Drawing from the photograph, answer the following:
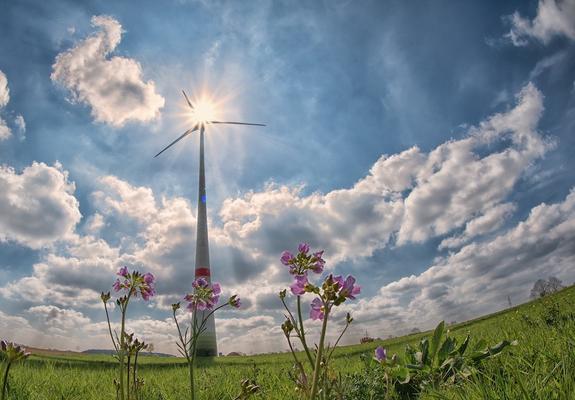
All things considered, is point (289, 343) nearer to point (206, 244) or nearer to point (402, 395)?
point (402, 395)

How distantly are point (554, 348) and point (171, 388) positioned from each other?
497 centimetres

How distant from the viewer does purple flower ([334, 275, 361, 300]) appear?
7.43 ft

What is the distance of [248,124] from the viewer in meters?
50.7

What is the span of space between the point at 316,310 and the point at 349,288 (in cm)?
52

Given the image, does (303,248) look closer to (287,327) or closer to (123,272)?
(287,327)

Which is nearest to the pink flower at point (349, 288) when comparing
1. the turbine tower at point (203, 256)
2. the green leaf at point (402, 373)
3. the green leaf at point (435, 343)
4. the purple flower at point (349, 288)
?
the purple flower at point (349, 288)

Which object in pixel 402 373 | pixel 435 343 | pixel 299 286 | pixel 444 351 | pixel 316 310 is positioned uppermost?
pixel 299 286

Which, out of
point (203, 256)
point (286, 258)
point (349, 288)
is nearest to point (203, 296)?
point (286, 258)

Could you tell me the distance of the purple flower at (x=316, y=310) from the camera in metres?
2.63

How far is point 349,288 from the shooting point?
227cm

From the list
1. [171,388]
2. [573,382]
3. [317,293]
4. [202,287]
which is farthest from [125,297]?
[573,382]

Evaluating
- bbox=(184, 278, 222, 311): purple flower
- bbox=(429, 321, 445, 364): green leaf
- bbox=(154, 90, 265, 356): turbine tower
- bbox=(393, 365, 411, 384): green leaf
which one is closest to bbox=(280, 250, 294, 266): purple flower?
bbox=(184, 278, 222, 311): purple flower

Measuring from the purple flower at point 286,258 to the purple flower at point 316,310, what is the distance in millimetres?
357

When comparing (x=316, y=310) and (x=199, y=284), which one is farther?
(x=199, y=284)
